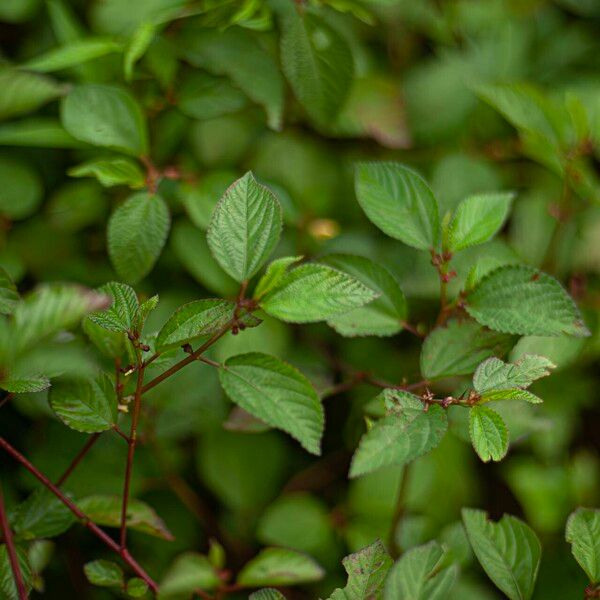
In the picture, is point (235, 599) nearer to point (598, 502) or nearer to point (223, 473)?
point (223, 473)

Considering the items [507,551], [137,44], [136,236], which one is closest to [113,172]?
[136,236]

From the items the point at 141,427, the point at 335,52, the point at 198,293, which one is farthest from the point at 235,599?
the point at 335,52

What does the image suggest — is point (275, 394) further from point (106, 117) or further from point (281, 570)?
point (106, 117)

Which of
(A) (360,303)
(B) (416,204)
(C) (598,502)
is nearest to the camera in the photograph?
(A) (360,303)

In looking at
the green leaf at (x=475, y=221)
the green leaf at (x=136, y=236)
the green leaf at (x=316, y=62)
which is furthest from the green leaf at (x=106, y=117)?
the green leaf at (x=475, y=221)

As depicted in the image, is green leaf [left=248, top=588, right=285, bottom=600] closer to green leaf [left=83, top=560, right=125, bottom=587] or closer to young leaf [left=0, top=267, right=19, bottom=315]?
green leaf [left=83, top=560, right=125, bottom=587]

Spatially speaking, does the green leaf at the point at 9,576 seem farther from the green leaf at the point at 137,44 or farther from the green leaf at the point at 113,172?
the green leaf at the point at 137,44
